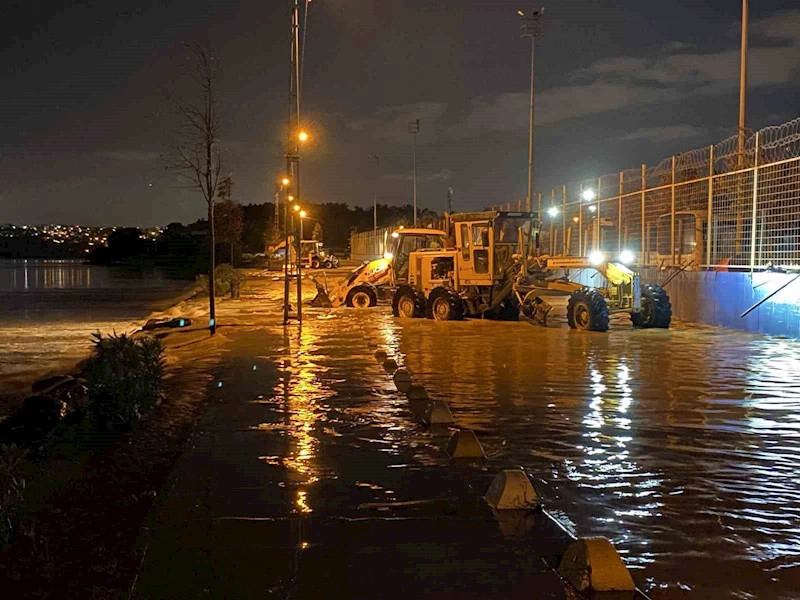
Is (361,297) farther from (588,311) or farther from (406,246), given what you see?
(588,311)

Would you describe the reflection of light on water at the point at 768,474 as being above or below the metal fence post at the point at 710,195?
below

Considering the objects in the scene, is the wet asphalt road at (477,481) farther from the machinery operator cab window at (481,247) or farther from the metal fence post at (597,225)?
the metal fence post at (597,225)

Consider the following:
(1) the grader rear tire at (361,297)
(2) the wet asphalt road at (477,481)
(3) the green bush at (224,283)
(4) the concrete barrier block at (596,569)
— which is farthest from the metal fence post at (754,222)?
(3) the green bush at (224,283)

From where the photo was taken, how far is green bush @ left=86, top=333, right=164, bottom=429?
32.5ft

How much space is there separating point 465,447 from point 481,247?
17104mm

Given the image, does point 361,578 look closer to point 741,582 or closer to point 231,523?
point 231,523

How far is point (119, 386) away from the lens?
995 centimetres

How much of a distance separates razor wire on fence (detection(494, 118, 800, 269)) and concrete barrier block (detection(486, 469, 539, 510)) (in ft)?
49.2

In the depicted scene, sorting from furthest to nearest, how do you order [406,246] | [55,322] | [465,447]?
[55,322]
[406,246]
[465,447]

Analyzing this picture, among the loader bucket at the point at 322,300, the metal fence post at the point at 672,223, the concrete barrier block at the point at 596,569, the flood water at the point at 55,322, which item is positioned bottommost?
the flood water at the point at 55,322

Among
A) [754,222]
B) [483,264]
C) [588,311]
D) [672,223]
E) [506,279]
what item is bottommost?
[588,311]

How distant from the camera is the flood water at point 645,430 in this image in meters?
6.01

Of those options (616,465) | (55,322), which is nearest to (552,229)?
(55,322)

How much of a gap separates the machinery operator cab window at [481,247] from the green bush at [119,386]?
15328 millimetres
